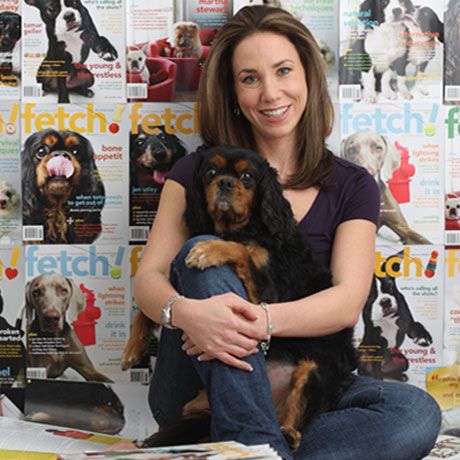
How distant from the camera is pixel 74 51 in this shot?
230 centimetres

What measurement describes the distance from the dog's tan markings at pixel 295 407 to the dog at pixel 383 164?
0.73 m

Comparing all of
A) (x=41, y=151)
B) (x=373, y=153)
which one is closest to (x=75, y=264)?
(x=41, y=151)

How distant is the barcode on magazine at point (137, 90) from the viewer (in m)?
2.30

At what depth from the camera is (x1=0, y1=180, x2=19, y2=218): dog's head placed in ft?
7.58

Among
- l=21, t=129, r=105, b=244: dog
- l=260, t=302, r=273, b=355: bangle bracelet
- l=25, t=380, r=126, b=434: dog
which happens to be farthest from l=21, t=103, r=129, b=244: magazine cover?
l=260, t=302, r=273, b=355: bangle bracelet

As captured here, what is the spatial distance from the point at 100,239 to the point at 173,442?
2.76ft

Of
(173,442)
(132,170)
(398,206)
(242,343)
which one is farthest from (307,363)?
(132,170)

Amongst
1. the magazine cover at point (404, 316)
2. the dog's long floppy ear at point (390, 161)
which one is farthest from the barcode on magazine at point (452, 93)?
the magazine cover at point (404, 316)

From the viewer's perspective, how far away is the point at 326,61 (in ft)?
7.48

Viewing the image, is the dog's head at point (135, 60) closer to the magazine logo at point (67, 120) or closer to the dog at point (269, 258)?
the magazine logo at point (67, 120)

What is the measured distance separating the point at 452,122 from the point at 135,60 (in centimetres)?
99

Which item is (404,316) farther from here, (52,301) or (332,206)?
(52,301)

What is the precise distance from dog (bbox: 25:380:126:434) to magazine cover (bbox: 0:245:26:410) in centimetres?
5

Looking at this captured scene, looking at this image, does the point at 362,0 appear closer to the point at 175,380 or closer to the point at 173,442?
the point at 175,380
